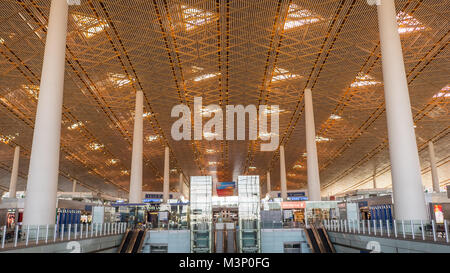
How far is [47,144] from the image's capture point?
13.8m

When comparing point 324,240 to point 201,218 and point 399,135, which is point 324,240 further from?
point 399,135

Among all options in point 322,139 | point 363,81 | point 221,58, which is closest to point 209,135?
point 322,139

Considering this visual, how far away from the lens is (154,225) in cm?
2411

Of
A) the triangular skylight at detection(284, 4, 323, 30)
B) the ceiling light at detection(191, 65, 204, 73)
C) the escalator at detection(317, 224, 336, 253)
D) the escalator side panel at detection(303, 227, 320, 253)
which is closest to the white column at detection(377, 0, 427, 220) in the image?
the escalator at detection(317, 224, 336, 253)

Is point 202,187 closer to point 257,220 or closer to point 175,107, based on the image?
point 257,220

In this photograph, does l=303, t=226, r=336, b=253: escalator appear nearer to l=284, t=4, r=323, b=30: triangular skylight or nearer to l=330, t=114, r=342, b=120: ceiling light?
l=284, t=4, r=323, b=30: triangular skylight

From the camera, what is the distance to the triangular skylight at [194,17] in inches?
819

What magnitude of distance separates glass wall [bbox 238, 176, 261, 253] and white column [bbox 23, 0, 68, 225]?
1035cm

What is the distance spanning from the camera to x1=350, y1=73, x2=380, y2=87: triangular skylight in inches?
1153

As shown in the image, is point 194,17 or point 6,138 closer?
point 194,17

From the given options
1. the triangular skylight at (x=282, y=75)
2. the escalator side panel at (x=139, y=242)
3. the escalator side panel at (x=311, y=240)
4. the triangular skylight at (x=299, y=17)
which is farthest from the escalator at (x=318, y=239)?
the triangular skylight at (x=282, y=75)

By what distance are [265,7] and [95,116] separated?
23.4 meters

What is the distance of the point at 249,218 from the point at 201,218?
2715 millimetres
